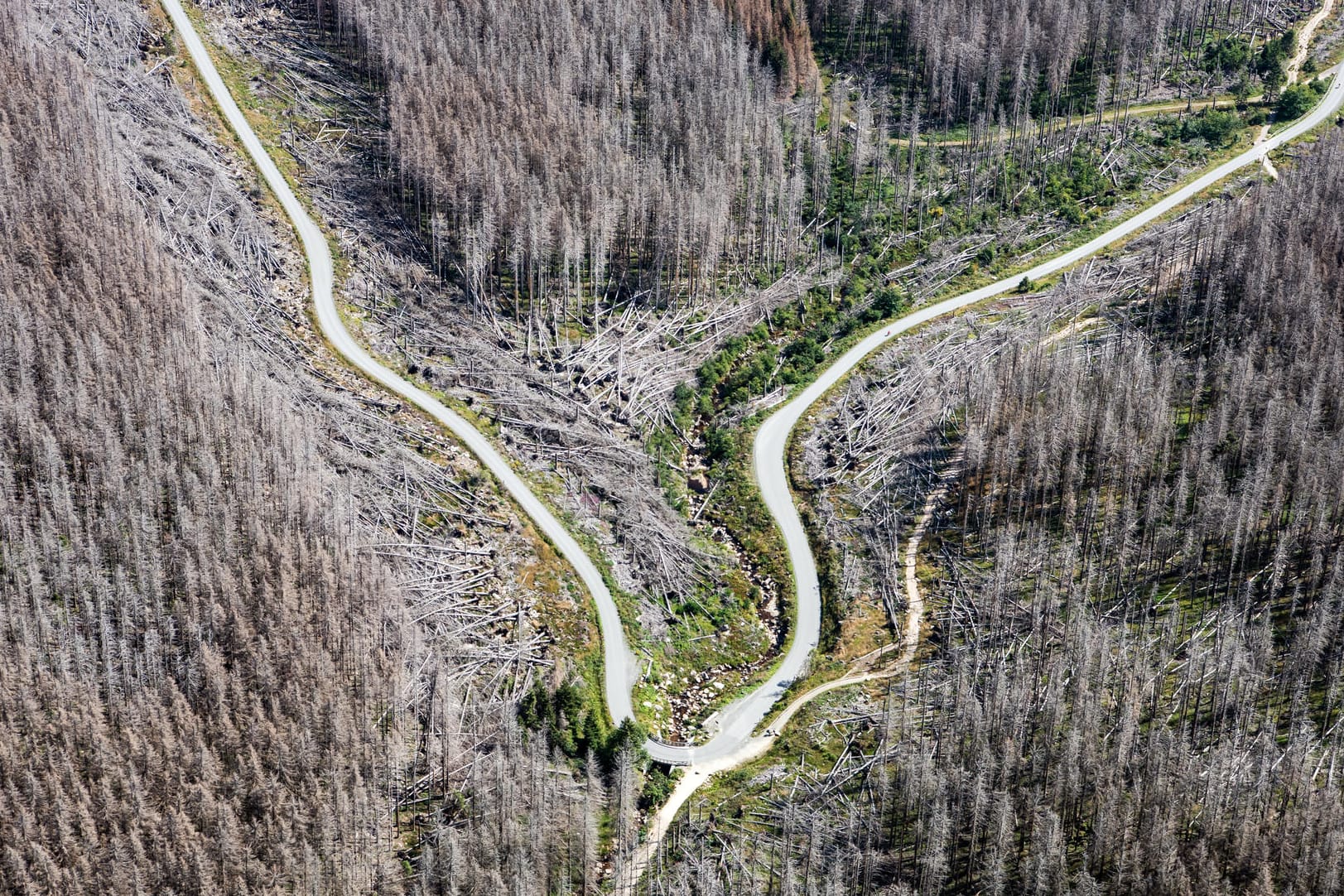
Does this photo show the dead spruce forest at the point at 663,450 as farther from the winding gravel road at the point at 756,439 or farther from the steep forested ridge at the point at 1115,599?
the winding gravel road at the point at 756,439

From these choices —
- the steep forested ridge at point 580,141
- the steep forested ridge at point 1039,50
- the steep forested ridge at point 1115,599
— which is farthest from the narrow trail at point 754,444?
the steep forested ridge at point 580,141

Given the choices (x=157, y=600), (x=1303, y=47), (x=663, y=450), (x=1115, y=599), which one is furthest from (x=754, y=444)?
(x=1303, y=47)

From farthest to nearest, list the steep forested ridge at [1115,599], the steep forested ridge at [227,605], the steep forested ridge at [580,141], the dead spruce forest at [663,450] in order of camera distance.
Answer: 1. the steep forested ridge at [580,141]
2. the dead spruce forest at [663,450]
3. the steep forested ridge at [1115,599]
4. the steep forested ridge at [227,605]

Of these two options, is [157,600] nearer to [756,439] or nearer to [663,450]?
[663,450]

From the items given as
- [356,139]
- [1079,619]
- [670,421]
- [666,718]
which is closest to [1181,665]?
[1079,619]

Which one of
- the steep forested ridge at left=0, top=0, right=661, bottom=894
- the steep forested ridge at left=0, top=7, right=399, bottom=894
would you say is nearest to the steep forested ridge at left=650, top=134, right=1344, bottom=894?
the steep forested ridge at left=0, top=0, right=661, bottom=894

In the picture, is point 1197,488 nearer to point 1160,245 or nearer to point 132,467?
point 1160,245

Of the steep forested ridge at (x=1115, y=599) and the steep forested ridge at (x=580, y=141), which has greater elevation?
the steep forested ridge at (x=580, y=141)
